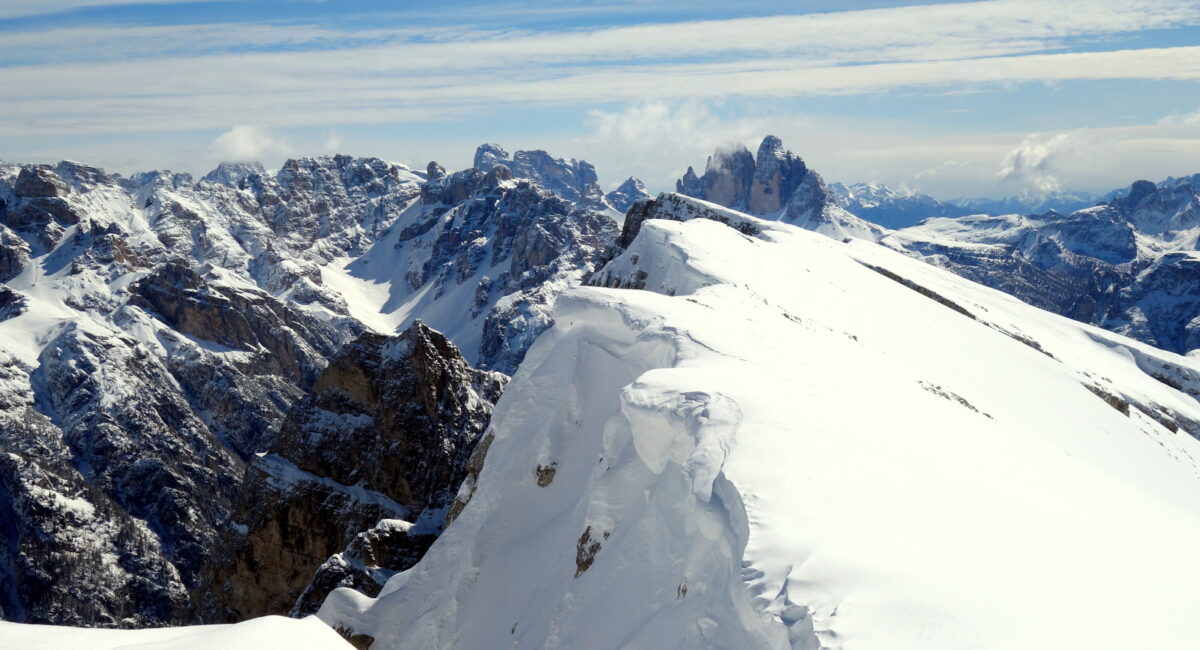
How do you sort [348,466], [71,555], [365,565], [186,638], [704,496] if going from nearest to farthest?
[186,638] → [704,496] → [365,565] → [348,466] → [71,555]

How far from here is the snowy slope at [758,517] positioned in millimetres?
12531

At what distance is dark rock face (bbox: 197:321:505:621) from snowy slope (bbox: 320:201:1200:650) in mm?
18619

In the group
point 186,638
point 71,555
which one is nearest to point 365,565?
point 186,638

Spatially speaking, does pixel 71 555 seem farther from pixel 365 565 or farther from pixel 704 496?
pixel 704 496

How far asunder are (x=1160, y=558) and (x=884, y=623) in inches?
493

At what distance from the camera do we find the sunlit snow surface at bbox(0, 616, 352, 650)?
490 inches

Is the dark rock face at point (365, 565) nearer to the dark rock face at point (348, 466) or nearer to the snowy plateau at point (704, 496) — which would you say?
the snowy plateau at point (704, 496)

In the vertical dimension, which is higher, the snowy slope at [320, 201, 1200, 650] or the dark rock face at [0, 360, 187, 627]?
the snowy slope at [320, 201, 1200, 650]

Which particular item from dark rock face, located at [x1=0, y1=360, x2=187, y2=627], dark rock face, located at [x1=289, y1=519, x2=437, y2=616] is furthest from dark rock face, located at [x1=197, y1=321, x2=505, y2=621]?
dark rock face, located at [x1=0, y1=360, x2=187, y2=627]

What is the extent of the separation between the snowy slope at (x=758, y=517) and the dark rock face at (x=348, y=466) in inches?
733

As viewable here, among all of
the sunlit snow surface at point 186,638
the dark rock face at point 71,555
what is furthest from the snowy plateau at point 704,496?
the dark rock face at point 71,555

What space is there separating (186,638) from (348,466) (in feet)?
125

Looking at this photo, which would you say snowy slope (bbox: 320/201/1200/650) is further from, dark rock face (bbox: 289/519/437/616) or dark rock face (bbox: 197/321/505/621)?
dark rock face (bbox: 197/321/505/621)

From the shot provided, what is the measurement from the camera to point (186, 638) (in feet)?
43.9
